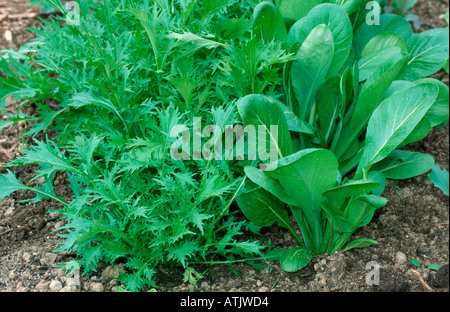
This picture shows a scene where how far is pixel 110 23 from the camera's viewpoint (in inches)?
102

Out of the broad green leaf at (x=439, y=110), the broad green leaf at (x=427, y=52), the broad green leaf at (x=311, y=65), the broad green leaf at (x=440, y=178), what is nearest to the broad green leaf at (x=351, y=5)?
the broad green leaf at (x=311, y=65)

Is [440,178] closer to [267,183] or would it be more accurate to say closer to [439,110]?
[439,110]

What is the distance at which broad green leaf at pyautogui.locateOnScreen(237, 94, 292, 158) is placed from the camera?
206 cm

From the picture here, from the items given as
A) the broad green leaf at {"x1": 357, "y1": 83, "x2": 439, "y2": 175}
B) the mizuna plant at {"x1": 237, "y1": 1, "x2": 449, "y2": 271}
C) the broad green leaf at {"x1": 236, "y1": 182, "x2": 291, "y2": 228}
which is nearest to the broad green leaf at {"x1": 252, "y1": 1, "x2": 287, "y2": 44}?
the mizuna plant at {"x1": 237, "y1": 1, "x2": 449, "y2": 271}

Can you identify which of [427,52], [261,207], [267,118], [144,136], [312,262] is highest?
[427,52]

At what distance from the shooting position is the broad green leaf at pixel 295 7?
2.67 meters

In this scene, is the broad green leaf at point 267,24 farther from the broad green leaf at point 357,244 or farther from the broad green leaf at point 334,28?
the broad green leaf at point 357,244

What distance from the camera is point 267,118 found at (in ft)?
6.93

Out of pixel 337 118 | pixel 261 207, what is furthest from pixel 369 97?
pixel 261 207

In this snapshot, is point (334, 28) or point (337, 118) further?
point (337, 118)

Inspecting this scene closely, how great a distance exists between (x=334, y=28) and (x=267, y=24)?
0.32 m

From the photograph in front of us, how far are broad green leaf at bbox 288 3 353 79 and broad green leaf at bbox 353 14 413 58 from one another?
50 centimetres

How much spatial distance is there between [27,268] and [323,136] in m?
1.51
